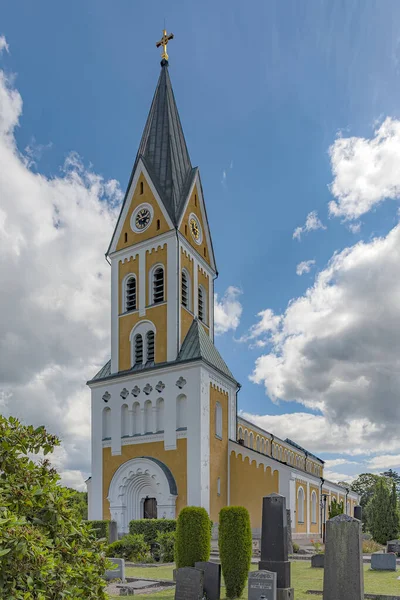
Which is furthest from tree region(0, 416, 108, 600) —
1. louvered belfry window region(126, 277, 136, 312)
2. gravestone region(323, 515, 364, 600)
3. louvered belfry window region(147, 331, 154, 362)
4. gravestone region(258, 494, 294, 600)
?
louvered belfry window region(126, 277, 136, 312)

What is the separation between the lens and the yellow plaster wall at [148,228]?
116 ft

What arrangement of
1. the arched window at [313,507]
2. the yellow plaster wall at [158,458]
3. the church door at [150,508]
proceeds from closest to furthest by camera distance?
the yellow plaster wall at [158,458]
the church door at [150,508]
the arched window at [313,507]

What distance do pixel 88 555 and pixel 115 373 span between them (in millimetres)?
29458

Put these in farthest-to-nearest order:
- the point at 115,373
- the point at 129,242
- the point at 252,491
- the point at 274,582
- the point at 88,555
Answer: the point at 129,242, the point at 115,373, the point at 252,491, the point at 274,582, the point at 88,555

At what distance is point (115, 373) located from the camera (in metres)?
34.3

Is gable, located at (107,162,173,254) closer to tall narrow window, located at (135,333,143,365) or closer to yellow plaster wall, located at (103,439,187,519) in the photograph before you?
tall narrow window, located at (135,333,143,365)

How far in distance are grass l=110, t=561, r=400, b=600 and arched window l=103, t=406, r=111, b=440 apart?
1430 cm

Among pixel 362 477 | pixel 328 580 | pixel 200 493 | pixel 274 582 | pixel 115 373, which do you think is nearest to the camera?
pixel 328 580

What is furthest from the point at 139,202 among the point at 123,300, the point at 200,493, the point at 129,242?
the point at 200,493

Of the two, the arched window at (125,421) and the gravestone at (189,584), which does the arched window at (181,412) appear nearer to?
the arched window at (125,421)

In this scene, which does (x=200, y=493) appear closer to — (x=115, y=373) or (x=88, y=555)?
(x=115, y=373)

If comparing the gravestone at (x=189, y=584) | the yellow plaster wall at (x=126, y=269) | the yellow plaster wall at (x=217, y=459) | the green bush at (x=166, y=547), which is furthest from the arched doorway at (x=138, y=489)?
the gravestone at (x=189, y=584)

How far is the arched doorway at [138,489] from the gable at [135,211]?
1334cm

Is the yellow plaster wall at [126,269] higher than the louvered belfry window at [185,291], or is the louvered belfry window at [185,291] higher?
the yellow plaster wall at [126,269]
